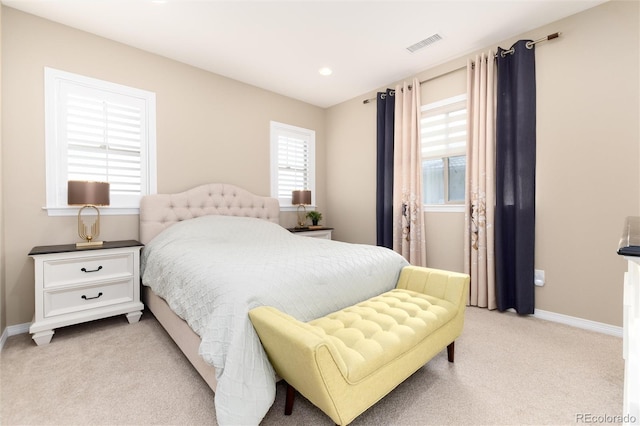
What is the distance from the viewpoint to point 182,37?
109 inches

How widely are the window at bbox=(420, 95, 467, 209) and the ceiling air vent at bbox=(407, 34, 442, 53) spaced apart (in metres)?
0.67

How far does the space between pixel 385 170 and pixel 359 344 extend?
282cm

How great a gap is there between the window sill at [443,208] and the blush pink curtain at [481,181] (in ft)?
0.57

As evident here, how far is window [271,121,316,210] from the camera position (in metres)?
4.12

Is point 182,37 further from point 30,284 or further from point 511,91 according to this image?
point 511,91

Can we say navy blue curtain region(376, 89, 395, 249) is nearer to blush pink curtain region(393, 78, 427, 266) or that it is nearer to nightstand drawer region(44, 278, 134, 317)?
blush pink curtain region(393, 78, 427, 266)

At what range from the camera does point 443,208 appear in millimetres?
3348

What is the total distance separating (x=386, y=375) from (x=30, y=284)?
301cm

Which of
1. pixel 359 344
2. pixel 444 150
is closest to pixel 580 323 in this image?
pixel 444 150

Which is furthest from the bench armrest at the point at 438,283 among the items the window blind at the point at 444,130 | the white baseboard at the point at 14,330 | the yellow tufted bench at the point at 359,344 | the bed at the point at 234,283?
the white baseboard at the point at 14,330

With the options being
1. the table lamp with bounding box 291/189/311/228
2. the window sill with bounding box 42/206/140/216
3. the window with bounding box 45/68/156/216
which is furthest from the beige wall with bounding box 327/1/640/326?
the window sill with bounding box 42/206/140/216

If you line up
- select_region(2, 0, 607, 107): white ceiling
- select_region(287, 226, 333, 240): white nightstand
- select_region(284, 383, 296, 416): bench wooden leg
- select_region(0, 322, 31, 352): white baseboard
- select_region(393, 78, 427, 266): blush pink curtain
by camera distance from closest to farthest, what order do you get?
select_region(284, 383, 296, 416): bench wooden leg → select_region(0, 322, 31, 352): white baseboard → select_region(2, 0, 607, 107): white ceiling → select_region(393, 78, 427, 266): blush pink curtain → select_region(287, 226, 333, 240): white nightstand

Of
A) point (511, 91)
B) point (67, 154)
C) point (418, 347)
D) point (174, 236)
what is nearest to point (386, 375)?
point (418, 347)

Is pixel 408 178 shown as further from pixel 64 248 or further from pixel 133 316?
pixel 64 248
